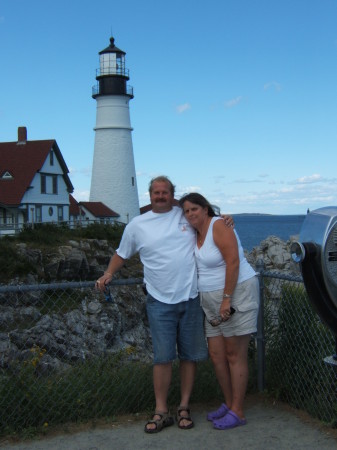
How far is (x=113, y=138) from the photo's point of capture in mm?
37500

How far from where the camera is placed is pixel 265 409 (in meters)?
4.58

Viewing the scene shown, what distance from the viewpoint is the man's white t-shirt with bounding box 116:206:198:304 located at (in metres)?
4.07

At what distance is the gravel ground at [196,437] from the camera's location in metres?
3.89

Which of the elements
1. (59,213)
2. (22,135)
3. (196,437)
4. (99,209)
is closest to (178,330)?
(196,437)

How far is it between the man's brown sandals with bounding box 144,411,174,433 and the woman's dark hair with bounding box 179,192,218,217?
4.97ft

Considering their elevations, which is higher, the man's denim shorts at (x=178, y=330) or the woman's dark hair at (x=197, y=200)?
the woman's dark hair at (x=197, y=200)

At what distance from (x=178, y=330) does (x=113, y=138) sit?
3412 centimetres

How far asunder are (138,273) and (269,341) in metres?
21.2

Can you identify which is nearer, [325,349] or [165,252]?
[165,252]

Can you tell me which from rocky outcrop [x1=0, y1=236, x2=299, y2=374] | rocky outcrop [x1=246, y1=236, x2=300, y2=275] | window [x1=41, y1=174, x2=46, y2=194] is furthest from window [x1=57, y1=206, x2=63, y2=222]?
rocky outcrop [x1=246, y1=236, x2=300, y2=275]

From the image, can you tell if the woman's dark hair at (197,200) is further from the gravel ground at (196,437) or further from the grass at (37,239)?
the grass at (37,239)

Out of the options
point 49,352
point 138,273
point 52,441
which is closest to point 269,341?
point 52,441

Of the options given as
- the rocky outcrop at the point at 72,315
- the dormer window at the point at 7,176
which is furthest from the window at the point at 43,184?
the rocky outcrop at the point at 72,315

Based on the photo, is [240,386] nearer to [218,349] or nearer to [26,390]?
[218,349]
